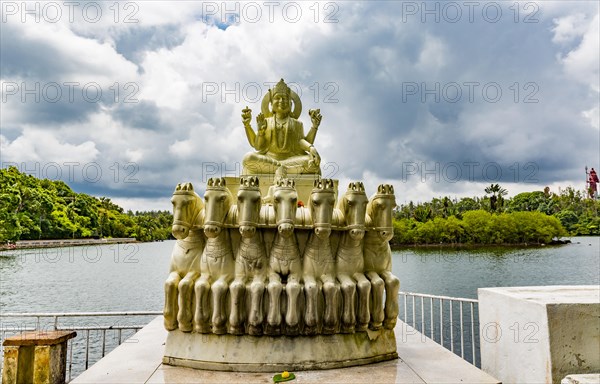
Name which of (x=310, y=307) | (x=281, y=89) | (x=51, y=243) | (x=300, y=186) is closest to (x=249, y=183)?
(x=310, y=307)

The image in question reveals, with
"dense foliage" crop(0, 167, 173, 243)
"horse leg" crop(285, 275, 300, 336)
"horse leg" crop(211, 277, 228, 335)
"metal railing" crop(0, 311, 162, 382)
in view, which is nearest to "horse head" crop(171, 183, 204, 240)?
"horse leg" crop(211, 277, 228, 335)

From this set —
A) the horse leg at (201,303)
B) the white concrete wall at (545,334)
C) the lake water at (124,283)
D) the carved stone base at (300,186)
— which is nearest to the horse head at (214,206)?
the horse leg at (201,303)

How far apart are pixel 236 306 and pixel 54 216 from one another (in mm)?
45041

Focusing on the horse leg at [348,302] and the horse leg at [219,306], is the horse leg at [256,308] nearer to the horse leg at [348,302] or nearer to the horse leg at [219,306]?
the horse leg at [219,306]

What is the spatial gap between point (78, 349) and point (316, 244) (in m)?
7.32

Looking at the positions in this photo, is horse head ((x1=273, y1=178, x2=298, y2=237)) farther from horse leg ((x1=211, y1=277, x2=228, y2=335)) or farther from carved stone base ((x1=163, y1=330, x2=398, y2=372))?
carved stone base ((x1=163, y1=330, x2=398, y2=372))

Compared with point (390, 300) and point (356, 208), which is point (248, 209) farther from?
point (390, 300)

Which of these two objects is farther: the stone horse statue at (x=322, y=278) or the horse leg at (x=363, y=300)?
the horse leg at (x=363, y=300)

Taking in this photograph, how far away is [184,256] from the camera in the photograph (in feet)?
12.1

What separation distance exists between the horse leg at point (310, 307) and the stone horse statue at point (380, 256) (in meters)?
0.56

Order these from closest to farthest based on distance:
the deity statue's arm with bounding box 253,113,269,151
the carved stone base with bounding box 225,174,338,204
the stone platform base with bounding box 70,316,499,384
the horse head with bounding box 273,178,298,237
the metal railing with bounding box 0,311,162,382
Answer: the stone platform base with bounding box 70,316,499,384 < the horse head with bounding box 273,178,298,237 < the carved stone base with bounding box 225,174,338,204 < the deity statue's arm with bounding box 253,113,269,151 < the metal railing with bounding box 0,311,162,382

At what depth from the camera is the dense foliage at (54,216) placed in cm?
3080

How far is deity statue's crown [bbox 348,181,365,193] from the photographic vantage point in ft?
11.5

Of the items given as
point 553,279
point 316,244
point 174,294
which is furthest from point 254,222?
point 553,279
